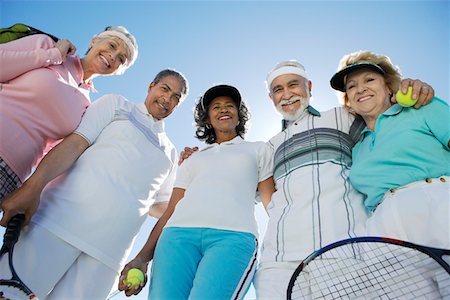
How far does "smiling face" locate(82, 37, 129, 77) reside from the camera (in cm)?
369

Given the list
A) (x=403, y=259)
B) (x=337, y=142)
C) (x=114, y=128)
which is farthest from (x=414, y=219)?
(x=114, y=128)

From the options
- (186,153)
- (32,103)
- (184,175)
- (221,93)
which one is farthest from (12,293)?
(221,93)

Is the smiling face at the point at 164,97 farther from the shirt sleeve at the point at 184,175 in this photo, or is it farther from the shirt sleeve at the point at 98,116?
the shirt sleeve at the point at 184,175

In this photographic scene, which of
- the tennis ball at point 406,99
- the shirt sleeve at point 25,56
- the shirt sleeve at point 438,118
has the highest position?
the shirt sleeve at point 25,56

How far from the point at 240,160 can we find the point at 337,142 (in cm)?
88

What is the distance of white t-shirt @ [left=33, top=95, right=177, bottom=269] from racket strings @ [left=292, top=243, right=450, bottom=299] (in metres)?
1.60

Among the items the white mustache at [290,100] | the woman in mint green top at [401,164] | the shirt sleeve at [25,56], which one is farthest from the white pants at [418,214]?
the shirt sleeve at [25,56]

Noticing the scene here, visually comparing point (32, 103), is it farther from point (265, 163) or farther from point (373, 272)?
point (373, 272)

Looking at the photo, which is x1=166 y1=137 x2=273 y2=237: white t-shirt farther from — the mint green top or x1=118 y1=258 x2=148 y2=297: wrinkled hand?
the mint green top

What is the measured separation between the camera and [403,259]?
191cm

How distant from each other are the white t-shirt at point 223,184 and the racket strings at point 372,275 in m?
0.85

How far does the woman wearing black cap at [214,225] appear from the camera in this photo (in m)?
2.49

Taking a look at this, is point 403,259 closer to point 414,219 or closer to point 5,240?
point 414,219

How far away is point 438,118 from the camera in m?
2.29
